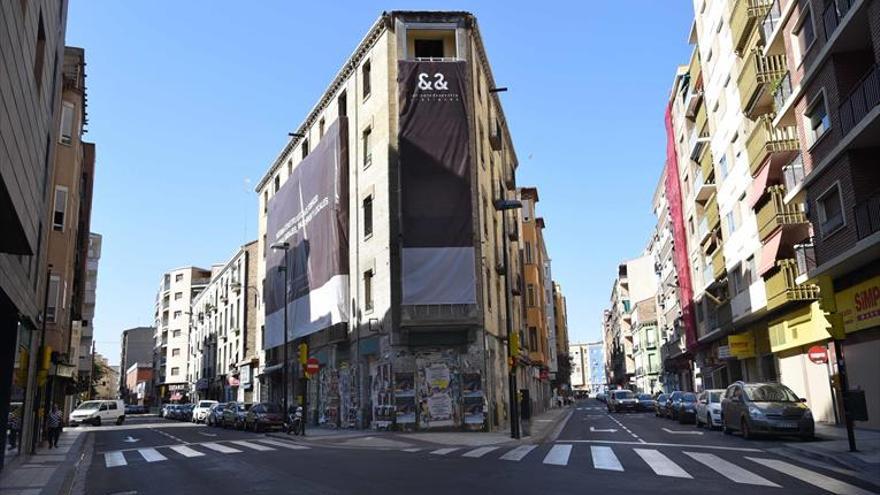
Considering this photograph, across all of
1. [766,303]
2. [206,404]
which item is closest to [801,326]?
[766,303]

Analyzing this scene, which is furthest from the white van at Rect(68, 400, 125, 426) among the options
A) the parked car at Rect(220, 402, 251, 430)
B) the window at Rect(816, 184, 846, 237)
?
the window at Rect(816, 184, 846, 237)

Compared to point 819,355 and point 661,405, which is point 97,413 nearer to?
point 661,405

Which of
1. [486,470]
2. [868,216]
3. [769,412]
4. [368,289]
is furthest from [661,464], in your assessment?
[368,289]

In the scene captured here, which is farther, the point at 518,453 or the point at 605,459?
the point at 518,453

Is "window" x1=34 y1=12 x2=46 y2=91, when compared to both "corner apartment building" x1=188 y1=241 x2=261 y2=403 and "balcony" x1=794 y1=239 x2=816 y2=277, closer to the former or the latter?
"balcony" x1=794 y1=239 x2=816 y2=277

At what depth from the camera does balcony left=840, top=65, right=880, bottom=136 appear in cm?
1732

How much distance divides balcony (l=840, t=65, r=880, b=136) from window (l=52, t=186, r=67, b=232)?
94.2 feet

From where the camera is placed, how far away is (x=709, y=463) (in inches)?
520

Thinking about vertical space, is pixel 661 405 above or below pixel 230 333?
below

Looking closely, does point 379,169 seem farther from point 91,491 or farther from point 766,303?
point 91,491

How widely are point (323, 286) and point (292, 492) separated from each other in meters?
23.5

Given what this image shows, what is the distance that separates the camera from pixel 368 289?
3069cm

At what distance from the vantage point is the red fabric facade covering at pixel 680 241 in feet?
151

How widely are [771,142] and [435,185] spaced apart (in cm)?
1285
